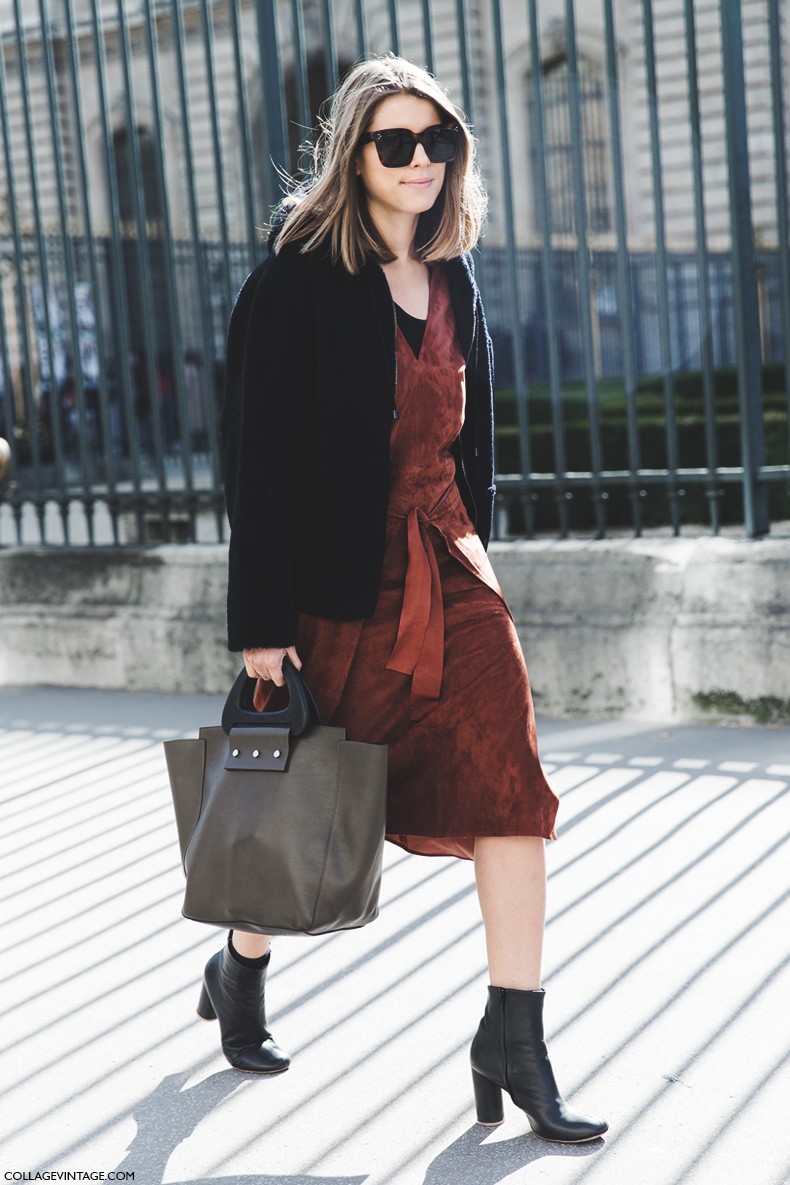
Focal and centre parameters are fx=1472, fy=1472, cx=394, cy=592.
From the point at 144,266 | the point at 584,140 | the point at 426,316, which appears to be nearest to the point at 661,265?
the point at 144,266

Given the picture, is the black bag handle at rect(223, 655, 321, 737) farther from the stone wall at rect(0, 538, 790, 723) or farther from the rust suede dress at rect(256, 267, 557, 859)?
the stone wall at rect(0, 538, 790, 723)

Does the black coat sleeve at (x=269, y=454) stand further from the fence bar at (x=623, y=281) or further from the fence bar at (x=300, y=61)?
the fence bar at (x=300, y=61)

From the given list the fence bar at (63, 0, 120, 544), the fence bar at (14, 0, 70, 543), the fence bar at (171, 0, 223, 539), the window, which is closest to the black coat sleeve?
the fence bar at (171, 0, 223, 539)

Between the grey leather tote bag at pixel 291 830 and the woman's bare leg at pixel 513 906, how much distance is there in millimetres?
194

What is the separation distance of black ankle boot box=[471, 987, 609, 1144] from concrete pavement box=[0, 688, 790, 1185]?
0.11 feet

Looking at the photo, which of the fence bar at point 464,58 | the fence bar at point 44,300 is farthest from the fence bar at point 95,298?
the fence bar at point 464,58

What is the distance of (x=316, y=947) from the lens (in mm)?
3418

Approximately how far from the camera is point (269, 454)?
2.52m

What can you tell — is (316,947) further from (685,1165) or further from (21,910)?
(685,1165)

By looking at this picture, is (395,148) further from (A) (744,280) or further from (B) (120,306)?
(B) (120,306)

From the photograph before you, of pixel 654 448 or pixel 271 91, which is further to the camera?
pixel 654 448

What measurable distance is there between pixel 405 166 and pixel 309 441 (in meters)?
0.50

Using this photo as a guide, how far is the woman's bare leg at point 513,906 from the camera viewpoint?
2.46m

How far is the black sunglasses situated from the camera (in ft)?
8.38
